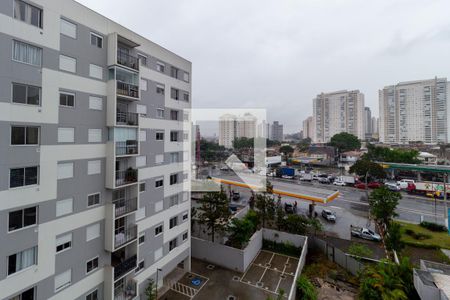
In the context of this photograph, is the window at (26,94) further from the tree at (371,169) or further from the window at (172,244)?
the tree at (371,169)

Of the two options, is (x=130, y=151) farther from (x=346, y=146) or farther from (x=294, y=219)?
(x=346, y=146)

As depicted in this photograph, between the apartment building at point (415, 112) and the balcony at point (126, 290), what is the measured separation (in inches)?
3956

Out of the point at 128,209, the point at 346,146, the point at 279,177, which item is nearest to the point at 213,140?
the point at 279,177

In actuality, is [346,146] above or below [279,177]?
above

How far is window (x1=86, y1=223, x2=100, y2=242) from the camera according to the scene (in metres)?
10.6

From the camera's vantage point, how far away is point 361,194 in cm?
3806

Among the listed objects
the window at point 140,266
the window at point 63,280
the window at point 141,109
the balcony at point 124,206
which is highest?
the window at point 141,109

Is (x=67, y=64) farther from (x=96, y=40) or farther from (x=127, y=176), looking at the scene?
(x=127, y=176)

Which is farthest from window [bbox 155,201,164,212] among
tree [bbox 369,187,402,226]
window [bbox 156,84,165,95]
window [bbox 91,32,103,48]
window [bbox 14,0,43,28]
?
tree [bbox 369,187,402,226]

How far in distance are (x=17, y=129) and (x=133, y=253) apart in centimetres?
830

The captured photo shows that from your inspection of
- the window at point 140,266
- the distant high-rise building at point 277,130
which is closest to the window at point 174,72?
the window at point 140,266

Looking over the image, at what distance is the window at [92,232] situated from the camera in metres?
10.6

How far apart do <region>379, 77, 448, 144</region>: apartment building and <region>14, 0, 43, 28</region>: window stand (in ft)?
335

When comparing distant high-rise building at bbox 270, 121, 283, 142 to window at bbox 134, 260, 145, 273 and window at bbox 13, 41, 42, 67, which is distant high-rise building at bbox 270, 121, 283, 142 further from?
window at bbox 13, 41, 42, 67
